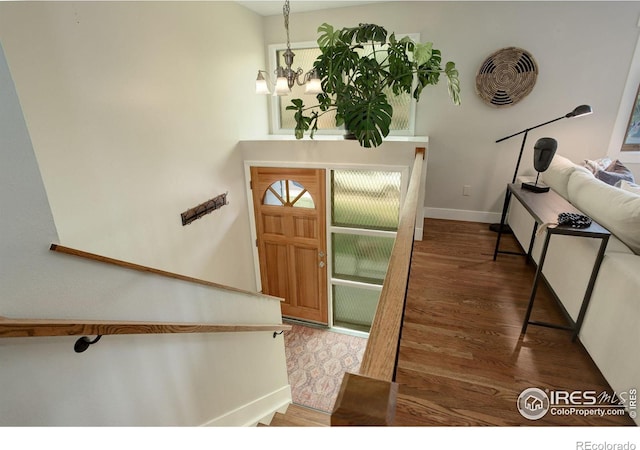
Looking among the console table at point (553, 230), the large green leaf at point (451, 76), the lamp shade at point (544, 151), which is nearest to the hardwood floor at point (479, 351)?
the console table at point (553, 230)

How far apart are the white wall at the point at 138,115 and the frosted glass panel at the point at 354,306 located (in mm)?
1663

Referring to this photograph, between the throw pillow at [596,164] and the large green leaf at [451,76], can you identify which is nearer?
the large green leaf at [451,76]

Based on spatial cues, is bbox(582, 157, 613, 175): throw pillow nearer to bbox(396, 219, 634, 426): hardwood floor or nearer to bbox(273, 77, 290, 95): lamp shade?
bbox(396, 219, 634, 426): hardwood floor

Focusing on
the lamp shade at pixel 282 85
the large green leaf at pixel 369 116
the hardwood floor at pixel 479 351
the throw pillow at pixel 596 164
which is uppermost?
the lamp shade at pixel 282 85

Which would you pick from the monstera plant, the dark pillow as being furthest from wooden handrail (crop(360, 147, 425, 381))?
the dark pillow

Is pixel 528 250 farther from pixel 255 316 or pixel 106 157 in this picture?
pixel 106 157

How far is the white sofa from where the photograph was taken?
4.71 feet

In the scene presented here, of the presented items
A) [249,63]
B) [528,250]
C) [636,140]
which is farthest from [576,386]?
[249,63]

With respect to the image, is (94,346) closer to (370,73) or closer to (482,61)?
(370,73)

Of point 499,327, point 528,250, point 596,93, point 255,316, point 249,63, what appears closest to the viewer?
point 499,327

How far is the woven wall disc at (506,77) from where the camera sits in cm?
322

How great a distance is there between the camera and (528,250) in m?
2.73

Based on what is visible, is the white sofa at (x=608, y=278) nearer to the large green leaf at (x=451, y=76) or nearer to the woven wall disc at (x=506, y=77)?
the large green leaf at (x=451, y=76)
